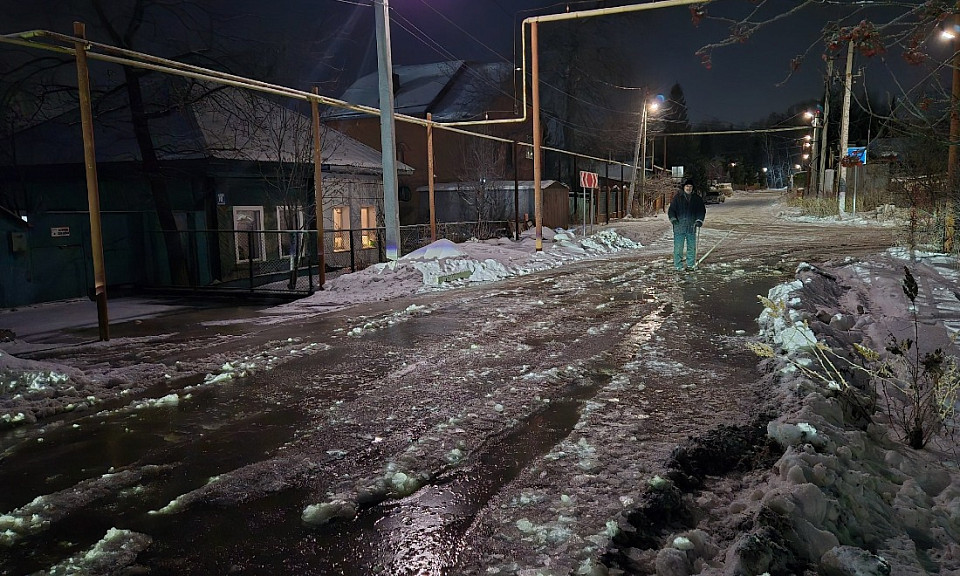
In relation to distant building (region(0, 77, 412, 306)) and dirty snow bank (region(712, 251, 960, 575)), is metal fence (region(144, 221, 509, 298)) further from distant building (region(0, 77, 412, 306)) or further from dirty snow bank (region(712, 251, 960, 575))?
dirty snow bank (region(712, 251, 960, 575))

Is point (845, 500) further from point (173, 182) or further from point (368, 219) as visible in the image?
point (368, 219)

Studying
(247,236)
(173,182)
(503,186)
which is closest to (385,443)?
(247,236)

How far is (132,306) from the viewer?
13.4m

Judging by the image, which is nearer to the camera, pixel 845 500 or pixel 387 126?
pixel 845 500

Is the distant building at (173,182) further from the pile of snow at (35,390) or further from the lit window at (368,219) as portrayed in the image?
the pile of snow at (35,390)

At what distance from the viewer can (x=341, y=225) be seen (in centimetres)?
2323

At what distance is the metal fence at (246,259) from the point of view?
50.2 feet

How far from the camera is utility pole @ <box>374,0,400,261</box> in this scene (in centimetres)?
1392

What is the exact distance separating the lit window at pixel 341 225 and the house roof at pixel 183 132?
9.51 ft

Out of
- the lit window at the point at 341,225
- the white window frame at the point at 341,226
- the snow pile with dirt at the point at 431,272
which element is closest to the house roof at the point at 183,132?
the white window frame at the point at 341,226

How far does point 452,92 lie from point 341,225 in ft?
76.7

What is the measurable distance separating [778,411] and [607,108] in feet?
162

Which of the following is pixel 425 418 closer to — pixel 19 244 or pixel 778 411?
pixel 778 411

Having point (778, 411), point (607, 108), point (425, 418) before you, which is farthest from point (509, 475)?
point (607, 108)
